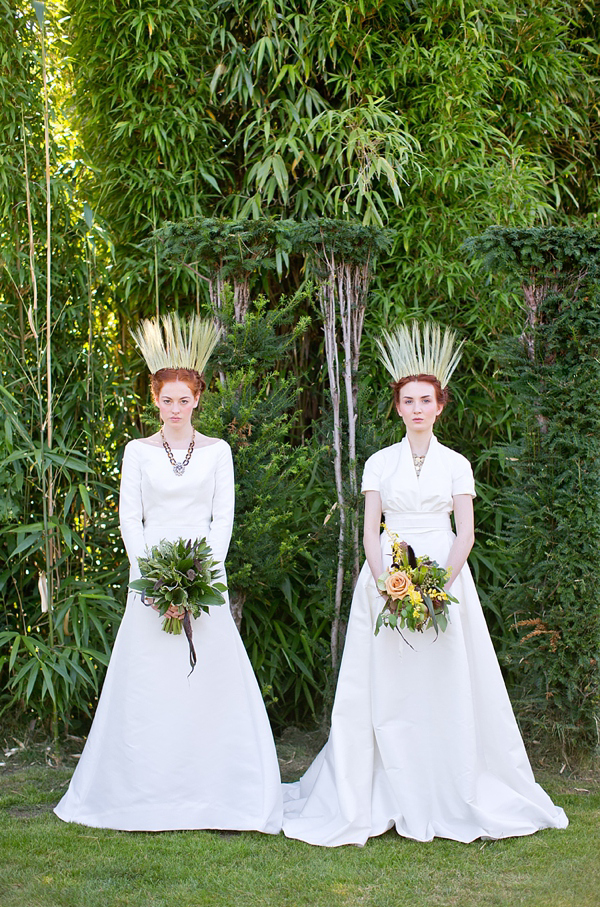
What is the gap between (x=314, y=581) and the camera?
4.64 metres

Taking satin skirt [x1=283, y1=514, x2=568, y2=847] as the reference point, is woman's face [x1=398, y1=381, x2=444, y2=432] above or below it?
above

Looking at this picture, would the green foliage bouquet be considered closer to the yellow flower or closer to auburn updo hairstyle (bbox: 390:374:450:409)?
the yellow flower

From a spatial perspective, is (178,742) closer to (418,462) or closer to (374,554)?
(374,554)

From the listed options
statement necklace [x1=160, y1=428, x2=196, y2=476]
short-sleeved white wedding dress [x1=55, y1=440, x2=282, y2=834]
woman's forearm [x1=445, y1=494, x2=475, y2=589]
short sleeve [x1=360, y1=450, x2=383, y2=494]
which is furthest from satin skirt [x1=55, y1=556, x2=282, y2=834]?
woman's forearm [x1=445, y1=494, x2=475, y2=589]

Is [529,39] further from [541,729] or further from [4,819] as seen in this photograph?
[4,819]

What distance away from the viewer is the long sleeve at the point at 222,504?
3.42 metres

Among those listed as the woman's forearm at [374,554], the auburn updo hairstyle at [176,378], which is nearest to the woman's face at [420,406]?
the woman's forearm at [374,554]

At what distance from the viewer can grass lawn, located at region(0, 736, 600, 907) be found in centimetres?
277

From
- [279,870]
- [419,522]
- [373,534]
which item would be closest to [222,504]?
[373,534]

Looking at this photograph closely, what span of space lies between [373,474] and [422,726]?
0.96m

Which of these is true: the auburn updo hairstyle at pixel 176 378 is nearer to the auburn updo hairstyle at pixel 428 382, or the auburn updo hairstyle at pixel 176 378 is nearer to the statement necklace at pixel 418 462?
the auburn updo hairstyle at pixel 428 382

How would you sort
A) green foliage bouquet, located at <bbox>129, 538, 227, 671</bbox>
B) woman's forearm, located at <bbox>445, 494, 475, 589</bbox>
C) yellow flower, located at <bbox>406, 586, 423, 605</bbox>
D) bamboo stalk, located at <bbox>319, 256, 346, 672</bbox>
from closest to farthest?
yellow flower, located at <bbox>406, 586, 423, 605</bbox> < green foliage bouquet, located at <bbox>129, 538, 227, 671</bbox> < woman's forearm, located at <bbox>445, 494, 475, 589</bbox> < bamboo stalk, located at <bbox>319, 256, 346, 672</bbox>

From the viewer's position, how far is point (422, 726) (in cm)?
330

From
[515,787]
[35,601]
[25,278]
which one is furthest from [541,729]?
[25,278]
